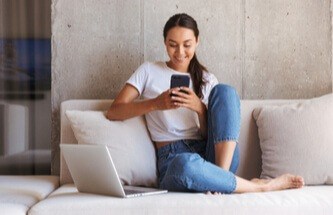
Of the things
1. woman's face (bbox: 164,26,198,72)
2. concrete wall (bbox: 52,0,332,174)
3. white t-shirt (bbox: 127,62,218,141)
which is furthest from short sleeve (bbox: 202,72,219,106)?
concrete wall (bbox: 52,0,332,174)

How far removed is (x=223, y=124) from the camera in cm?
294

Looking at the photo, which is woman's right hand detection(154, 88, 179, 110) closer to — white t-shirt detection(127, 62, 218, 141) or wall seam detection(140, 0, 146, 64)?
white t-shirt detection(127, 62, 218, 141)

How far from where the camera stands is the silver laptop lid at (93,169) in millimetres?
2584

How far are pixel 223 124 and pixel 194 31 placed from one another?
0.59m

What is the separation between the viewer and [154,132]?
326cm

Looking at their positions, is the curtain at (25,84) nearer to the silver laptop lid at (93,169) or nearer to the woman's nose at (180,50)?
the woman's nose at (180,50)

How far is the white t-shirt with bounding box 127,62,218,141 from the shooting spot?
10.6 feet

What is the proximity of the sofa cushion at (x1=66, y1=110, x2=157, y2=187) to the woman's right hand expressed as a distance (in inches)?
8.3

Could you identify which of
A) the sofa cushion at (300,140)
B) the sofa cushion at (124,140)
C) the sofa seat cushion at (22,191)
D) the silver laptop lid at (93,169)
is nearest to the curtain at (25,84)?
the sofa seat cushion at (22,191)

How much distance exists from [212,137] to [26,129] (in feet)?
4.92

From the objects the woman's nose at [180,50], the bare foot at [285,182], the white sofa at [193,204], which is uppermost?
the woman's nose at [180,50]

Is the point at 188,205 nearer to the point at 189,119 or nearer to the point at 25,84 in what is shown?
the point at 189,119

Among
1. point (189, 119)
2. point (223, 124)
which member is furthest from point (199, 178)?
point (189, 119)

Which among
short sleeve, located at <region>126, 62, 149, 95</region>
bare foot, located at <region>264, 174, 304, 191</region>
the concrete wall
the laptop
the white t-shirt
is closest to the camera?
the laptop
